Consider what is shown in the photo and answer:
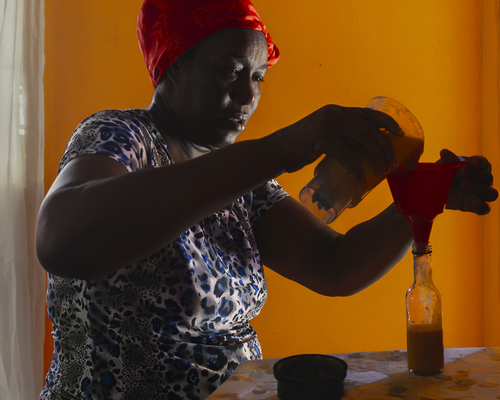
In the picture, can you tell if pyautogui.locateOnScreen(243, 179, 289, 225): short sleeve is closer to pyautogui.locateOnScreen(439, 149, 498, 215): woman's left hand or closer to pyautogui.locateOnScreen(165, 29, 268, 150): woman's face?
pyautogui.locateOnScreen(165, 29, 268, 150): woman's face

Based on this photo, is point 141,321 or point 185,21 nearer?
point 141,321

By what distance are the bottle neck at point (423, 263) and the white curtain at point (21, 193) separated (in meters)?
1.43

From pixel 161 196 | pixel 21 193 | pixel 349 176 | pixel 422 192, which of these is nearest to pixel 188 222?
pixel 161 196

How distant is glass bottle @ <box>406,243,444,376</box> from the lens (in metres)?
0.74

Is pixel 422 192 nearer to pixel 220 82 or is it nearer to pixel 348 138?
pixel 348 138

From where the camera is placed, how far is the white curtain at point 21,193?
5.35 ft

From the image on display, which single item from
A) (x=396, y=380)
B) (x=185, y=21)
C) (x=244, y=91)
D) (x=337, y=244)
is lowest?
(x=396, y=380)

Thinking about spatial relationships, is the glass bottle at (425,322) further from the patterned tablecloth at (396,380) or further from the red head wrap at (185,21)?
the red head wrap at (185,21)

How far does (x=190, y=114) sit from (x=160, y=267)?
15.0 inches

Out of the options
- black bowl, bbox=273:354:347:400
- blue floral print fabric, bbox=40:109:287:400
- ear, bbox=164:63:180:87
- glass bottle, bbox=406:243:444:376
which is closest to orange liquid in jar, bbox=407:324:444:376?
glass bottle, bbox=406:243:444:376

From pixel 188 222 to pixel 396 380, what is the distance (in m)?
0.41

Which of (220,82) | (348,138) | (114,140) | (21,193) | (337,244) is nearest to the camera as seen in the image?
(348,138)

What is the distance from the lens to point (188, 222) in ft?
2.22

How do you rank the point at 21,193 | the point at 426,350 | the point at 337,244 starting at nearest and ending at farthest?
the point at 426,350 < the point at 337,244 < the point at 21,193
